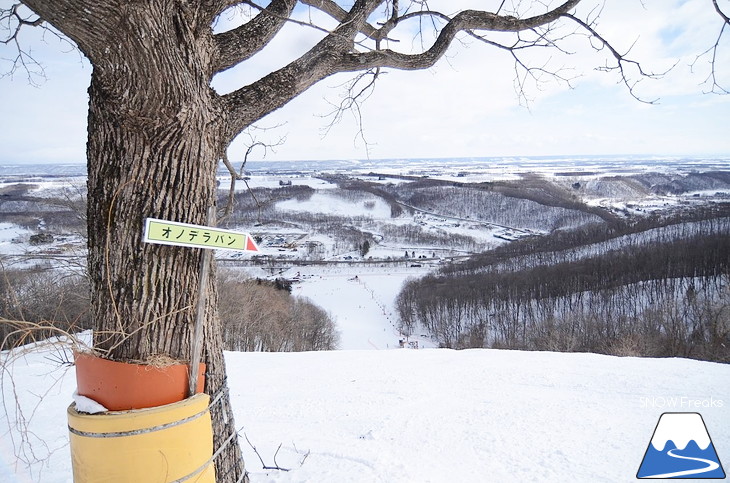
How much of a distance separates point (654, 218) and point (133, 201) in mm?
78382

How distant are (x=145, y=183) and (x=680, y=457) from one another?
466cm

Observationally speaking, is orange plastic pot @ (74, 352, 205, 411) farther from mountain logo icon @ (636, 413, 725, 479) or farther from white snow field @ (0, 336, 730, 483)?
mountain logo icon @ (636, 413, 725, 479)

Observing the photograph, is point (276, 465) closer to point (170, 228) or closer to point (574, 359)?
point (170, 228)

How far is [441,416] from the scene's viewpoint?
5176 mm

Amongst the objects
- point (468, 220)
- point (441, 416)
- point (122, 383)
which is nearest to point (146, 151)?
point (122, 383)

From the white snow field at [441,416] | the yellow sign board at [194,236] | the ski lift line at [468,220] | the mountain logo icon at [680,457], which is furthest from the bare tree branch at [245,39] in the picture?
the ski lift line at [468,220]

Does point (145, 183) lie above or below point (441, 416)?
above

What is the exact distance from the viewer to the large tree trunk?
1518mm

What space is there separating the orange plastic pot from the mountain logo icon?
3963 millimetres

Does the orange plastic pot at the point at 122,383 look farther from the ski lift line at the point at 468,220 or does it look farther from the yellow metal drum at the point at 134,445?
the ski lift line at the point at 468,220

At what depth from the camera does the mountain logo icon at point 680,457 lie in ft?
11.7

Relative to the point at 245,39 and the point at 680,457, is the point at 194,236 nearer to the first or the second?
the point at 245,39

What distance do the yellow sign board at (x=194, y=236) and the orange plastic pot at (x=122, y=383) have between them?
451mm

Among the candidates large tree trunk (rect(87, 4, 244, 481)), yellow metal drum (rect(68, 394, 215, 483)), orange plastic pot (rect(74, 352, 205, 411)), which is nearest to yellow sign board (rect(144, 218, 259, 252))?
large tree trunk (rect(87, 4, 244, 481))
